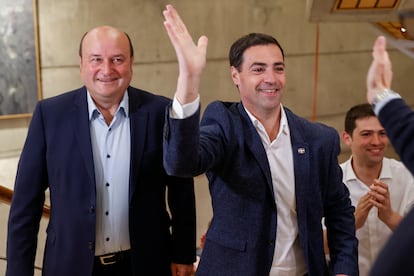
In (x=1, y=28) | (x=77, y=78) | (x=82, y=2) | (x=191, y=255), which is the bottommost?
(x=191, y=255)

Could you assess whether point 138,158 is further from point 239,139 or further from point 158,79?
point 158,79

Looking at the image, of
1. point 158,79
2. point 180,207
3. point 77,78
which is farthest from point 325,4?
point 180,207

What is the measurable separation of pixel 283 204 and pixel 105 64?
0.77m

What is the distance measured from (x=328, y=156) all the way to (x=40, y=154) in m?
0.97

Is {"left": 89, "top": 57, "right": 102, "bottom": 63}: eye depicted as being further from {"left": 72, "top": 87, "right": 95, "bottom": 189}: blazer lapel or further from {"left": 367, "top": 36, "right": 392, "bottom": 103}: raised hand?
{"left": 367, "top": 36, "right": 392, "bottom": 103}: raised hand

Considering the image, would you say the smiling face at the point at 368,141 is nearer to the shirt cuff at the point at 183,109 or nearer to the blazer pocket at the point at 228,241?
the blazer pocket at the point at 228,241

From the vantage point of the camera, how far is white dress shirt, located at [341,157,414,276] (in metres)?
2.54

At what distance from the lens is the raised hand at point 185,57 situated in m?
1.51

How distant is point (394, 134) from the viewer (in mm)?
1319

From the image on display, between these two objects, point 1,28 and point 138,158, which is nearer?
point 138,158

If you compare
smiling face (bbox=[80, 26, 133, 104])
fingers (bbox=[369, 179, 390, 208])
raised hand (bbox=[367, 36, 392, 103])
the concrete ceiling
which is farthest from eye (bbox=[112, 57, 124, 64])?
the concrete ceiling

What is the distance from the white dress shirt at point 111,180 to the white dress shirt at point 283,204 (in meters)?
0.49

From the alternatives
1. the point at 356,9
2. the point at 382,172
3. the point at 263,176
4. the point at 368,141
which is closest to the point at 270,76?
the point at 263,176

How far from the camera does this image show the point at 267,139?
1829mm
